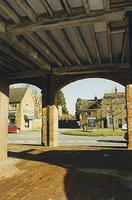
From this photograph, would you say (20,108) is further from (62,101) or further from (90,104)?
(62,101)

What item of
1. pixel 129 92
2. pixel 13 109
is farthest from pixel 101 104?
pixel 129 92

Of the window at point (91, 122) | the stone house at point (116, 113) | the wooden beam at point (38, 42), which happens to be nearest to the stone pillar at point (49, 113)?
the wooden beam at point (38, 42)

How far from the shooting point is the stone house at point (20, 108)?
3241 cm

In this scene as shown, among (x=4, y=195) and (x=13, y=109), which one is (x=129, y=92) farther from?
(x=13, y=109)

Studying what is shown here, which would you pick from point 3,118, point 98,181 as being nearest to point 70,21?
point 3,118

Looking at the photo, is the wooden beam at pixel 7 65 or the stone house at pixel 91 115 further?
the stone house at pixel 91 115

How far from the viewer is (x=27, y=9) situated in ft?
12.2

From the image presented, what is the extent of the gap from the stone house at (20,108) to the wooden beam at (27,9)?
2963cm

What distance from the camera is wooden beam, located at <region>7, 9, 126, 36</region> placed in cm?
372

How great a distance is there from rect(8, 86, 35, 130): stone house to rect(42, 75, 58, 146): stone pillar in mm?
24277

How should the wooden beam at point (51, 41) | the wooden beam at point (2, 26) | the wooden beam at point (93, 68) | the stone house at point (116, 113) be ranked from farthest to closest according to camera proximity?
the stone house at point (116, 113)
the wooden beam at point (93, 68)
the wooden beam at point (51, 41)
the wooden beam at point (2, 26)

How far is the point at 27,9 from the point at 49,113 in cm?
603

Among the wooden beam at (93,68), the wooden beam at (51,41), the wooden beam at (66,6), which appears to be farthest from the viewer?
the wooden beam at (93,68)

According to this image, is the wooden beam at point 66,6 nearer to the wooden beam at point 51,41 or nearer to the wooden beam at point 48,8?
the wooden beam at point 48,8
